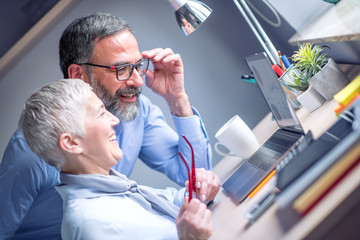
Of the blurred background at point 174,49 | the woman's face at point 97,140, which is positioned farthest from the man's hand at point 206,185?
the blurred background at point 174,49

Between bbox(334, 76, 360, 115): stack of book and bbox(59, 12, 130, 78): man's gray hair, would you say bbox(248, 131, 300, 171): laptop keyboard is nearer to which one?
bbox(334, 76, 360, 115): stack of book

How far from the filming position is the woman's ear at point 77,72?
5.21ft

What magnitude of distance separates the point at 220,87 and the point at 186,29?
2.66 feet

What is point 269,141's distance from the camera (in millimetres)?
1389

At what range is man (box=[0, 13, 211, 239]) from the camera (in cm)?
145

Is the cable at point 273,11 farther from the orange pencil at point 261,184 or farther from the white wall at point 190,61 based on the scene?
the orange pencil at point 261,184

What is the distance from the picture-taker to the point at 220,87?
7.50 ft

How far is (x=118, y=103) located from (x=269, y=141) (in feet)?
2.00

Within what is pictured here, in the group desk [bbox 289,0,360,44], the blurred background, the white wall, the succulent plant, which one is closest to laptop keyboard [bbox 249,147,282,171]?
the succulent plant

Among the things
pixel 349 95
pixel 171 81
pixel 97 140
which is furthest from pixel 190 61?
pixel 349 95

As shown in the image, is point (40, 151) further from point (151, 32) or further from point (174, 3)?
point (151, 32)

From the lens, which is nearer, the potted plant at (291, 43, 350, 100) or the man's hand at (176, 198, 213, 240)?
the man's hand at (176, 198, 213, 240)

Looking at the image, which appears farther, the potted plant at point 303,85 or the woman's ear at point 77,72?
the woman's ear at point 77,72

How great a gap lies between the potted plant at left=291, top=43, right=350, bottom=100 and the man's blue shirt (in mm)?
514
